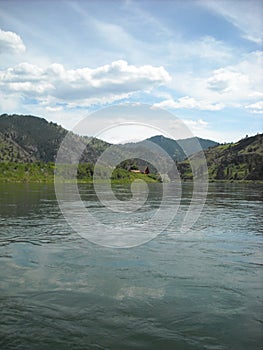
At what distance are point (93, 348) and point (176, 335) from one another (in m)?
2.92

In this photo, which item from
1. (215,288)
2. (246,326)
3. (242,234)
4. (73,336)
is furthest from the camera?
Answer: (242,234)

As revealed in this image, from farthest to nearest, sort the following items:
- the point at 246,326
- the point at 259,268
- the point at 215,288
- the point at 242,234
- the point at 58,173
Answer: the point at 58,173 < the point at 242,234 < the point at 259,268 < the point at 215,288 < the point at 246,326

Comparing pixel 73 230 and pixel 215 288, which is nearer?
pixel 215 288

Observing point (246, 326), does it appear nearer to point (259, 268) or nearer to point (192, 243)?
point (259, 268)

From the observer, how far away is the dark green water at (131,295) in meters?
12.0

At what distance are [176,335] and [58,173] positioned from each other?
188473mm

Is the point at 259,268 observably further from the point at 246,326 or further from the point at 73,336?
the point at 73,336

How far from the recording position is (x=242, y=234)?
3197 centimetres

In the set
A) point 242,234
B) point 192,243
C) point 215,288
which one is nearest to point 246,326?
point 215,288

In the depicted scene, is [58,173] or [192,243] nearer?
[192,243]

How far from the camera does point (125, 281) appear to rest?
17.6 m

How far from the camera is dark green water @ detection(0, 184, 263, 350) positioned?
12.0 m

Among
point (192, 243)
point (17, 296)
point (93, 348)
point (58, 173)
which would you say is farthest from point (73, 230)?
point (58, 173)

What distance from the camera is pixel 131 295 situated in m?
15.8
